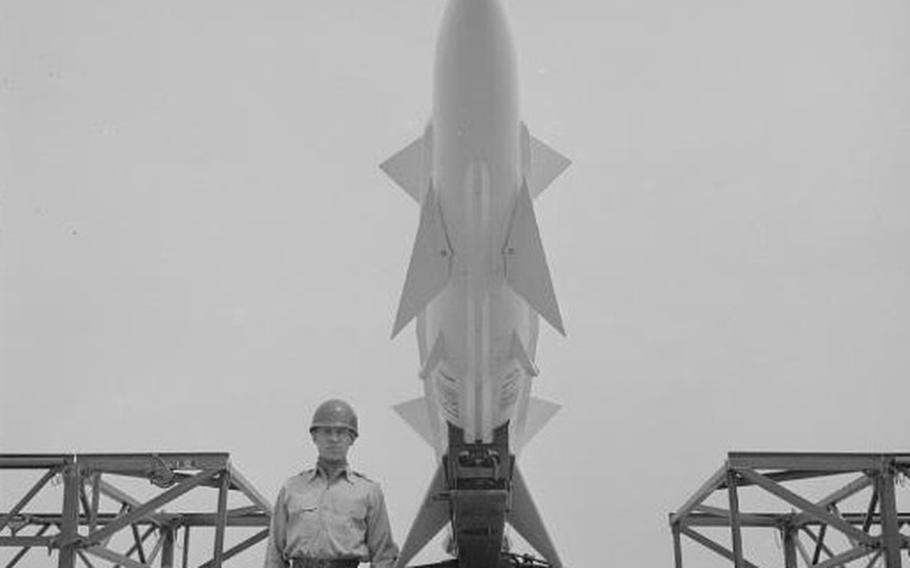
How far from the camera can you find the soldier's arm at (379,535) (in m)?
6.16

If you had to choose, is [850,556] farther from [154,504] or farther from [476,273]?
[154,504]

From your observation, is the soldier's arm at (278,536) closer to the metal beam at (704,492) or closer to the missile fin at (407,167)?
the missile fin at (407,167)

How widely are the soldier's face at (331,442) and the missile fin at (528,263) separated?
11.1ft

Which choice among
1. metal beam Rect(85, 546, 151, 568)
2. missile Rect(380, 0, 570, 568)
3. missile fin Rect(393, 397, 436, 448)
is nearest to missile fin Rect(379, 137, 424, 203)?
missile Rect(380, 0, 570, 568)

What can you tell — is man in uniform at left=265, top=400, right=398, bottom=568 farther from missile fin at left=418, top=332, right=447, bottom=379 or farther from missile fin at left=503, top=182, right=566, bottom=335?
missile fin at left=418, top=332, right=447, bottom=379

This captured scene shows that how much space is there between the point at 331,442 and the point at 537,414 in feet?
21.6

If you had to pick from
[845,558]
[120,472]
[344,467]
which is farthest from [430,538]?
[344,467]

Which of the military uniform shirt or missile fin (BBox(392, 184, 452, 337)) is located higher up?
missile fin (BBox(392, 184, 452, 337))

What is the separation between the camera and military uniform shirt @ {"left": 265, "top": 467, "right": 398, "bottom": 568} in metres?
6.11

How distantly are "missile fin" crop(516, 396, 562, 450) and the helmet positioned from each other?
5.95 m

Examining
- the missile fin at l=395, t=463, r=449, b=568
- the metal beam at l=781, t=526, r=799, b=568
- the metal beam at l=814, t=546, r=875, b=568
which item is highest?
the metal beam at l=781, t=526, r=799, b=568

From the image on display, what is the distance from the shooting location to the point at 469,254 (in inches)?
376

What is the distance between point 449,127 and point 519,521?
533 centimetres

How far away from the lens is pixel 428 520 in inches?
472
